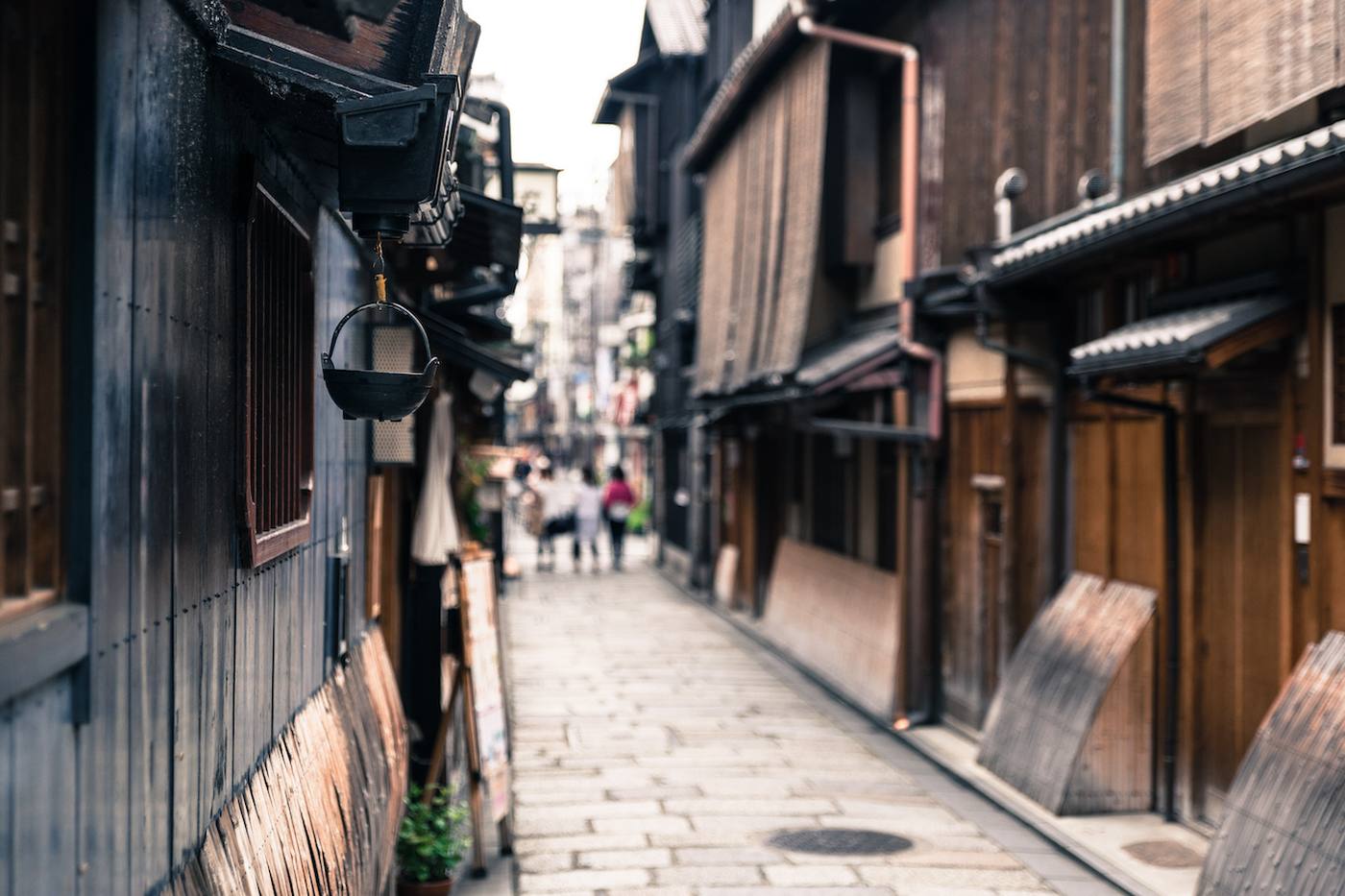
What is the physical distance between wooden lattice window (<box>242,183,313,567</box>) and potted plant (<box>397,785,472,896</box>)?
3292mm

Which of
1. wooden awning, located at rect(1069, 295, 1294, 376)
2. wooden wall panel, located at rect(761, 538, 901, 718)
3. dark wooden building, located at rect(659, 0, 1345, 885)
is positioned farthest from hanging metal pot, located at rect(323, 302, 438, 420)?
wooden wall panel, located at rect(761, 538, 901, 718)

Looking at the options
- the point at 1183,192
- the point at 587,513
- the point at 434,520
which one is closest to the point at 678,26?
the point at 587,513

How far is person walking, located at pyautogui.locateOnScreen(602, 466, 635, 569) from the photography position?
3375 cm

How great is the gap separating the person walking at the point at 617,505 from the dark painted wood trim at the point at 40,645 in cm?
3019

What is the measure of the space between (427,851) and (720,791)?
3.80 m

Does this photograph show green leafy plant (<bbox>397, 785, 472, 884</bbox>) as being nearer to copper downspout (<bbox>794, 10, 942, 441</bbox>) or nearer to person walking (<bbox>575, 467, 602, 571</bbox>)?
copper downspout (<bbox>794, 10, 942, 441</bbox>)

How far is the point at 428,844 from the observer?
8984 millimetres

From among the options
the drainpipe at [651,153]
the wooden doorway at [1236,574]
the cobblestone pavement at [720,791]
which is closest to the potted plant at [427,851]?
the cobblestone pavement at [720,791]

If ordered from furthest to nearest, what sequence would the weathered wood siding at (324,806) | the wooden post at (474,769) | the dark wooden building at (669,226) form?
the dark wooden building at (669,226) < the wooden post at (474,769) < the weathered wood siding at (324,806)

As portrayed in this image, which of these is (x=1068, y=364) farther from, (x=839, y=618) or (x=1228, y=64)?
(x=839, y=618)

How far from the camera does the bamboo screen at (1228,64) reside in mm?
8258

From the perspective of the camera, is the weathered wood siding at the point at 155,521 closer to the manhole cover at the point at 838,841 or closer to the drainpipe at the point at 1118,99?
the manhole cover at the point at 838,841

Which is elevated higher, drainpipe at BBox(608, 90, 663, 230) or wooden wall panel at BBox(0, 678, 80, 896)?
drainpipe at BBox(608, 90, 663, 230)

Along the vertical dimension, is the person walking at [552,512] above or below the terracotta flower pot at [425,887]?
above
